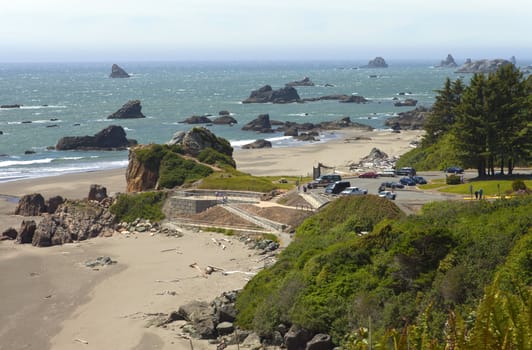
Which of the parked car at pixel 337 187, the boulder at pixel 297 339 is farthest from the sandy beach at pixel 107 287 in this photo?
the parked car at pixel 337 187

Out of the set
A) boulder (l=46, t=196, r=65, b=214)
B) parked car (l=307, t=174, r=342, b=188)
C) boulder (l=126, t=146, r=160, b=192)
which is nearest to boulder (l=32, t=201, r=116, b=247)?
boulder (l=46, t=196, r=65, b=214)

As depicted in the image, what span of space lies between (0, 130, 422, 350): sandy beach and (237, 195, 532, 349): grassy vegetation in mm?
3507

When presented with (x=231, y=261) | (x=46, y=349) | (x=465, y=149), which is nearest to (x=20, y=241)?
(x=231, y=261)

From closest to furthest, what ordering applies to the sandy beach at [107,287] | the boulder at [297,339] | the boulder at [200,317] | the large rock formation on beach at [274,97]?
the boulder at [297,339] → the boulder at [200,317] → the sandy beach at [107,287] → the large rock formation on beach at [274,97]

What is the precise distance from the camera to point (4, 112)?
147m

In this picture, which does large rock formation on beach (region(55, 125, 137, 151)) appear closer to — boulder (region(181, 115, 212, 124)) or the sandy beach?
boulder (region(181, 115, 212, 124))

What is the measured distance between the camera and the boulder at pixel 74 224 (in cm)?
4656

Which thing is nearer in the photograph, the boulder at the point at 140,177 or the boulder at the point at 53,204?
the boulder at the point at 53,204

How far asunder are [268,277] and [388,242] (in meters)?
5.79

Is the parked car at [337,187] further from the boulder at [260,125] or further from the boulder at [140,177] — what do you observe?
the boulder at [260,125]

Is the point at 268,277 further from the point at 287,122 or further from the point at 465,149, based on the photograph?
the point at 287,122

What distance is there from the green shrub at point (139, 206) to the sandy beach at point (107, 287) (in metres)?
3.22

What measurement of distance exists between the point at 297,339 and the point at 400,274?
14.3 feet

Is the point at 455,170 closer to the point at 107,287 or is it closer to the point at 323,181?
the point at 323,181
